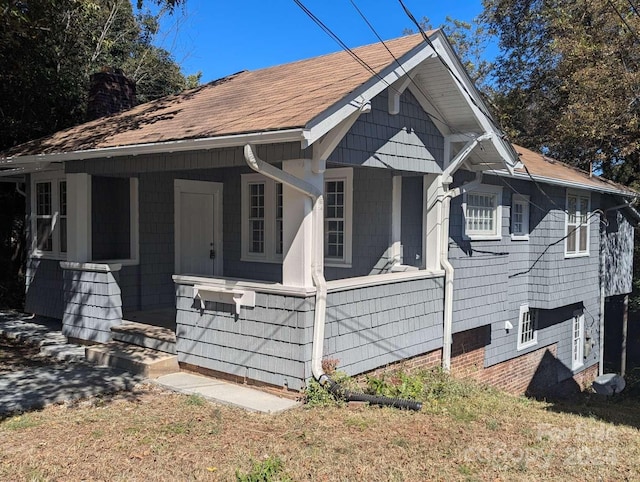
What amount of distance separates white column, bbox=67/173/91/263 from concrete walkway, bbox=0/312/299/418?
5.31 ft

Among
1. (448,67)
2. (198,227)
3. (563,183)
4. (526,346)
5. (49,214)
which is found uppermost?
(448,67)

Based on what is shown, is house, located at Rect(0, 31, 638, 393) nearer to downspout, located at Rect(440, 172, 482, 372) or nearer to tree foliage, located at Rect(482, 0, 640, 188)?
downspout, located at Rect(440, 172, 482, 372)

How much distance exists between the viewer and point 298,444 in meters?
5.45

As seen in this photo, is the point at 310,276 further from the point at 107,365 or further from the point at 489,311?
the point at 489,311

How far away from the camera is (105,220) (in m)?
10.2

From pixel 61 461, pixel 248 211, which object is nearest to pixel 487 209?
pixel 248 211

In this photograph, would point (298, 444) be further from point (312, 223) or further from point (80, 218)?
point (80, 218)

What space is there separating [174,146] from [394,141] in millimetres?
3134

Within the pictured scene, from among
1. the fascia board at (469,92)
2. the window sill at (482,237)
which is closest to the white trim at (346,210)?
the fascia board at (469,92)

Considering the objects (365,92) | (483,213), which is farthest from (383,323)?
(483,213)

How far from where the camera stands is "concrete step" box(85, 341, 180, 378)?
7746 millimetres

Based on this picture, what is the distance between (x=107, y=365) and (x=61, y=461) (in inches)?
139

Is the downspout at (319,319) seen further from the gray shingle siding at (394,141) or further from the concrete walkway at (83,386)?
the gray shingle siding at (394,141)

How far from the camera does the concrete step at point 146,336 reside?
27.2ft
